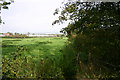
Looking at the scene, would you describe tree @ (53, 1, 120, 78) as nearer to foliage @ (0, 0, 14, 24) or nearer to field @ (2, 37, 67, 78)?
field @ (2, 37, 67, 78)

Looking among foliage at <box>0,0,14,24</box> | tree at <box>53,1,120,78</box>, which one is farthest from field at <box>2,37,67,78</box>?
foliage at <box>0,0,14,24</box>

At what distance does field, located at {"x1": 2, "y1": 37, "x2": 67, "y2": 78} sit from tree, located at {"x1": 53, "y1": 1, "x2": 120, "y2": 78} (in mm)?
362

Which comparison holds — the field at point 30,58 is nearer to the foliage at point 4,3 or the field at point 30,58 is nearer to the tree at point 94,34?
the tree at point 94,34

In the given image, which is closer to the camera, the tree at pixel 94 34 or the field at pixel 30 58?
the field at pixel 30 58

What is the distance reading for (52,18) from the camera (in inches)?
98.1

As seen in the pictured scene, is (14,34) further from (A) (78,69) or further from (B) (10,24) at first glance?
(A) (78,69)

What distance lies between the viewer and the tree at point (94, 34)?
98.1 inches

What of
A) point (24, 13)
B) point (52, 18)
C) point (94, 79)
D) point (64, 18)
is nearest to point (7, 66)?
point (24, 13)

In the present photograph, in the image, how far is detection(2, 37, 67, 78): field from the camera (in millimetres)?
2277

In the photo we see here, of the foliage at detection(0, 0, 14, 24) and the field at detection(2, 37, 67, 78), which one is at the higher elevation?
the foliage at detection(0, 0, 14, 24)

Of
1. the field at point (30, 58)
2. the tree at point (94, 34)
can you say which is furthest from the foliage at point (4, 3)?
the tree at point (94, 34)

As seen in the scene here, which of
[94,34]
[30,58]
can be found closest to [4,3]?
[30,58]

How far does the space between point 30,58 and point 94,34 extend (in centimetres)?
113

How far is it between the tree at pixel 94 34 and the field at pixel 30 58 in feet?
1.19
